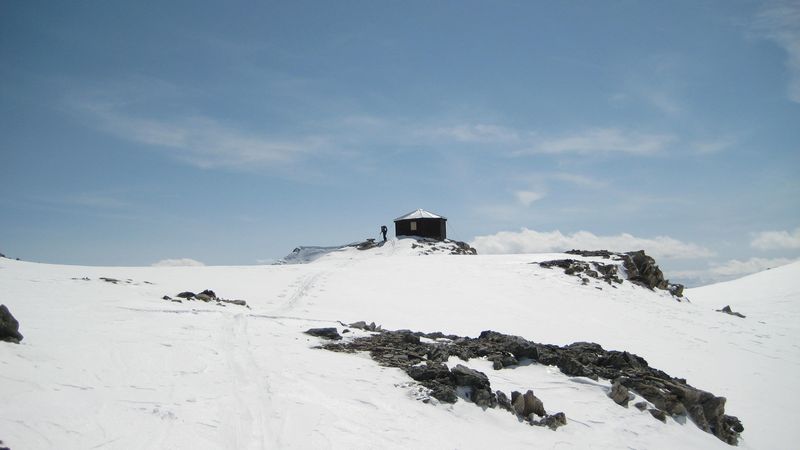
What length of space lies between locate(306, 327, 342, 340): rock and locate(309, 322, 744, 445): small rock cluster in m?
0.04

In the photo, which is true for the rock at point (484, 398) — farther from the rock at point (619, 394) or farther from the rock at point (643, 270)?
the rock at point (643, 270)

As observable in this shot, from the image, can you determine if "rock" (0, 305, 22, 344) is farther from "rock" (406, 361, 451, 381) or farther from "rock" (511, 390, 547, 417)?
"rock" (511, 390, 547, 417)

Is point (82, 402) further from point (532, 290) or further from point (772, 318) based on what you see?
point (772, 318)

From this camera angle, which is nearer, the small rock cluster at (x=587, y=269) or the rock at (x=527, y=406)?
the rock at (x=527, y=406)

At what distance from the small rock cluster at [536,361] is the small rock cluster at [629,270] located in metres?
16.7

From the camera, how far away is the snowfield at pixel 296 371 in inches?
217

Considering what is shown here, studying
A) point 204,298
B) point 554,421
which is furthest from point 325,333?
point 204,298

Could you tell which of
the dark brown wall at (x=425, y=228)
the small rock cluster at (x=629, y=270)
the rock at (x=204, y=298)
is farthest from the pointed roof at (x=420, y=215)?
→ the rock at (x=204, y=298)

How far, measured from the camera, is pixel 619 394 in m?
8.59

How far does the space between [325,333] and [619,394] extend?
241 inches

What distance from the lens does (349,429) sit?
19.7 ft

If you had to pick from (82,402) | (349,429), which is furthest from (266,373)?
(82,402)

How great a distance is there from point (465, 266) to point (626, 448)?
22.0m

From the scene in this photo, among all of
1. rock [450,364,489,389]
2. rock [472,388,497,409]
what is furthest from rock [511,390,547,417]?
rock [450,364,489,389]
